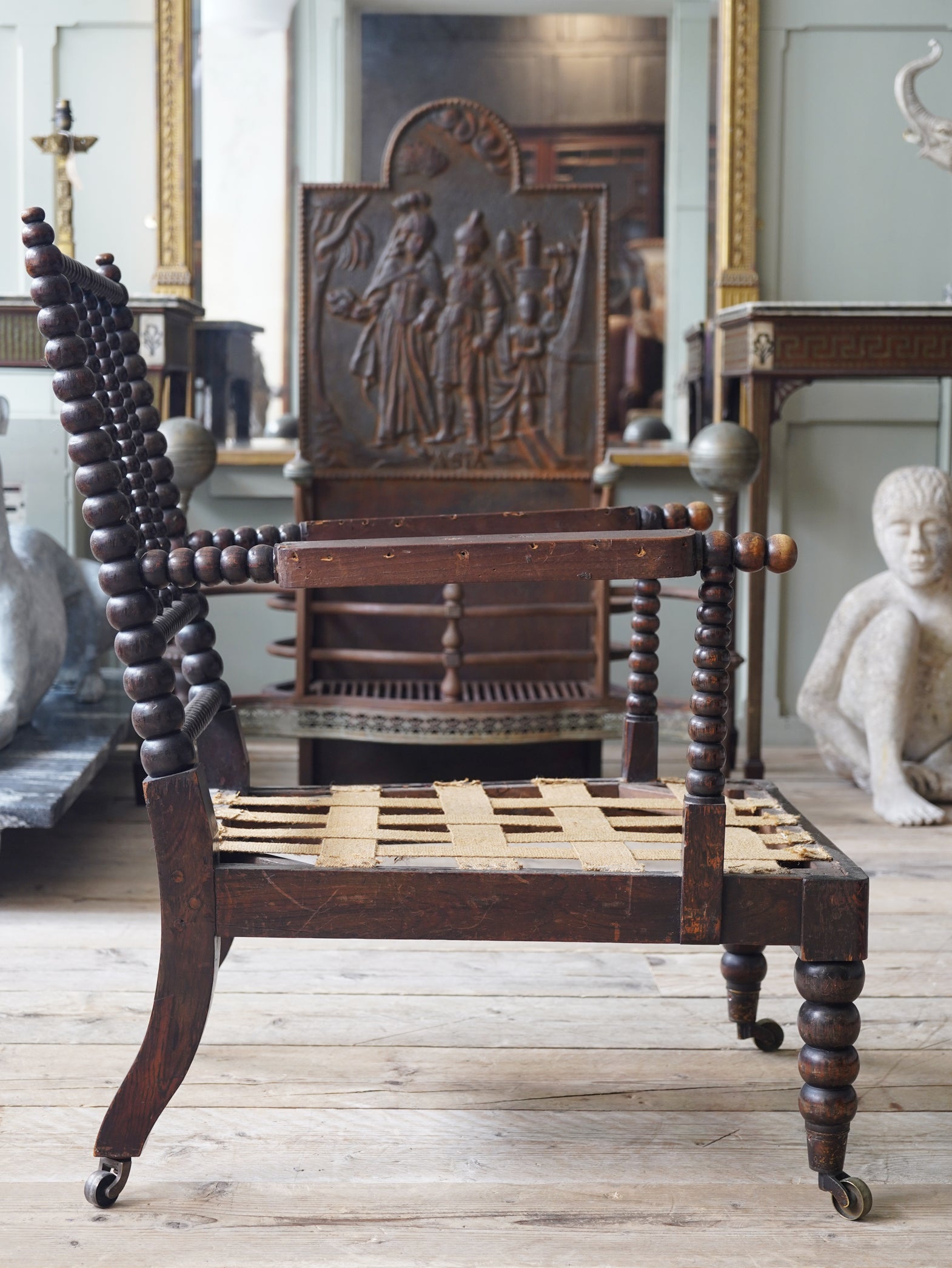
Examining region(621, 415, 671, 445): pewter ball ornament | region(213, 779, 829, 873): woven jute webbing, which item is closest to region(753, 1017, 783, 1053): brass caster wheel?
region(213, 779, 829, 873): woven jute webbing

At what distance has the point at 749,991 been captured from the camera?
6.34 feet

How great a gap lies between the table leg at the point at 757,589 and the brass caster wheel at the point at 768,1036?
1.59 m

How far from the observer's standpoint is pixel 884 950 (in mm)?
2332

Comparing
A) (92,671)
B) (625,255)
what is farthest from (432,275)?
(92,671)

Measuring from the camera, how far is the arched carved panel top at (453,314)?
3270 mm

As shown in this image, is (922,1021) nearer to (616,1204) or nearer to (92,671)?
(616,1204)

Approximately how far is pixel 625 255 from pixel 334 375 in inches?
41.3

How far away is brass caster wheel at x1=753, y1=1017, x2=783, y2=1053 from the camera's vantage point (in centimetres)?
192

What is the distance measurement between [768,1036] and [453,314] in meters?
2.02

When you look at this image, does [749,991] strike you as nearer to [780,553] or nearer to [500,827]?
[500,827]

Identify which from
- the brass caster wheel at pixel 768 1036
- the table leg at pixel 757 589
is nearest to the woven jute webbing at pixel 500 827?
the brass caster wheel at pixel 768 1036

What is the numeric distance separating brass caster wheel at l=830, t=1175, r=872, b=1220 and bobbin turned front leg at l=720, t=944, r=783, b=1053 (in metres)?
A: 0.43

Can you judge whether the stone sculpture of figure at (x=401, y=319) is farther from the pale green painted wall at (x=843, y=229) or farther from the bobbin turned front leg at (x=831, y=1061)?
the bobbin turned front leg at (x=831, y=1061)

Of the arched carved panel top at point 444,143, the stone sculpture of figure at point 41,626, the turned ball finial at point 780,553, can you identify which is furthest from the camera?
the arched carved panel top at point 444,143
